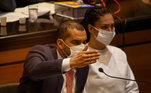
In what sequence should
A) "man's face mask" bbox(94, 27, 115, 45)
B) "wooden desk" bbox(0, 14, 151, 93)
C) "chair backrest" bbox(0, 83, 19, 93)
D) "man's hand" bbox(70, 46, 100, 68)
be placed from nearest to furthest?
"man's hand" bbox(70, 46, 100, 68) < "chair backrest" bbox(0, 83, 19, 93) < "man's face mask" bbox(94, 27, 115, 45) < "wooden desk" bbox(0, 14, 151, 93)

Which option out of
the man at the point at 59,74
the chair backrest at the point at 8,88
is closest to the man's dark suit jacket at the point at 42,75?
the man at the point at 59,74

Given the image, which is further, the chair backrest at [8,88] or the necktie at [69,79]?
the chair backrest at [8,88]

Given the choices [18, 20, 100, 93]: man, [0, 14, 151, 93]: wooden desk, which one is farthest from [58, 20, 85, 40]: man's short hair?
[0, 14, 151, 93]: wooden desk

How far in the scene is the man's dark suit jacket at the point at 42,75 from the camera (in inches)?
51.6

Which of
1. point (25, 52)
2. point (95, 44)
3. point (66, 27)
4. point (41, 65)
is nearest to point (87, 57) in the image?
point (41, 65)

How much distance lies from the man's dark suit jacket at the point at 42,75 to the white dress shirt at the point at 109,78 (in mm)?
90

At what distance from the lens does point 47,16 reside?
2.60 m

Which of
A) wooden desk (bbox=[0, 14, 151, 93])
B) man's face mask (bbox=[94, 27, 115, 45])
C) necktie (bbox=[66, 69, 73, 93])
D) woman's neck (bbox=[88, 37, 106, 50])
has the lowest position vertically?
wooden desk (bbox=[0, 14, 151, 93])

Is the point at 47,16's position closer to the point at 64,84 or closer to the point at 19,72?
the point at 19,72

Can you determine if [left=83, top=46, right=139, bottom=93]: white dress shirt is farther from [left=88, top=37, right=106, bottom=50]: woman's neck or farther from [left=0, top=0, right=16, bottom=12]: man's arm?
[left=0, top=0, right=16, bottom=12]: man's arm

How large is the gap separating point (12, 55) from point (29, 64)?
77 centimetres

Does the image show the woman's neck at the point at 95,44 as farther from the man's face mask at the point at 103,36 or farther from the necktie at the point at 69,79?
the necktie at the point at 69,79

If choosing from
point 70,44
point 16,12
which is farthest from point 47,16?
point 70,44

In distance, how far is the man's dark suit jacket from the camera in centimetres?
131
